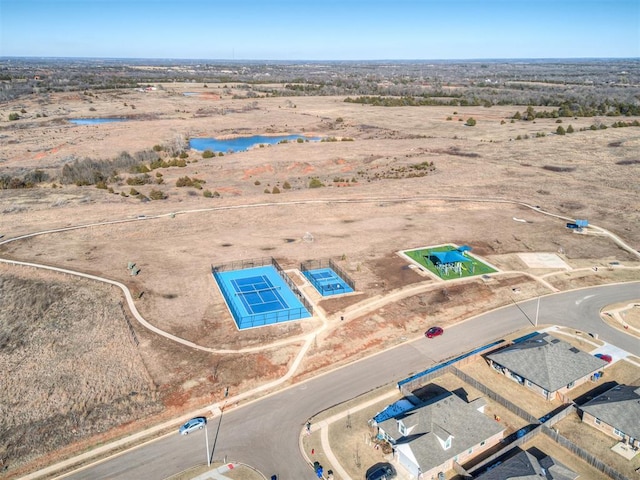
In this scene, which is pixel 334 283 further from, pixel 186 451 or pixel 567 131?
pixel 567 131

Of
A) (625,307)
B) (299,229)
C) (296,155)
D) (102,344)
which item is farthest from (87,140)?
(625,307)

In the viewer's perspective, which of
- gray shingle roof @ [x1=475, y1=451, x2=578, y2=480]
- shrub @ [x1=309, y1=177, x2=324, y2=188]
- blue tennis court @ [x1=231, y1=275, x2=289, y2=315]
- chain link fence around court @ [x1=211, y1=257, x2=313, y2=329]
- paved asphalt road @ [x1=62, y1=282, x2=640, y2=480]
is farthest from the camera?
shrub @ [x1=309, y1=177, x2=324, y2=188]

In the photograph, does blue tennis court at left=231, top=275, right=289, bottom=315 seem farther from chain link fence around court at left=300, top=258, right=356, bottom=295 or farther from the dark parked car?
the dark parked car

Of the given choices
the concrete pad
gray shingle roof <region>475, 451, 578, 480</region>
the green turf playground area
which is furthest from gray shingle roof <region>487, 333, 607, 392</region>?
the green turf playground area

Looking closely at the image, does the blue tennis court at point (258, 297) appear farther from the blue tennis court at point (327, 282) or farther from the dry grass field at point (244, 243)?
the blue tennis court at point (327, 282)

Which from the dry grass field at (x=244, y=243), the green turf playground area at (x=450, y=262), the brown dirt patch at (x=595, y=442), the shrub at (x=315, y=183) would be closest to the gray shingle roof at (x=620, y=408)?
the brown dirt patch at (x=595, y=442)
